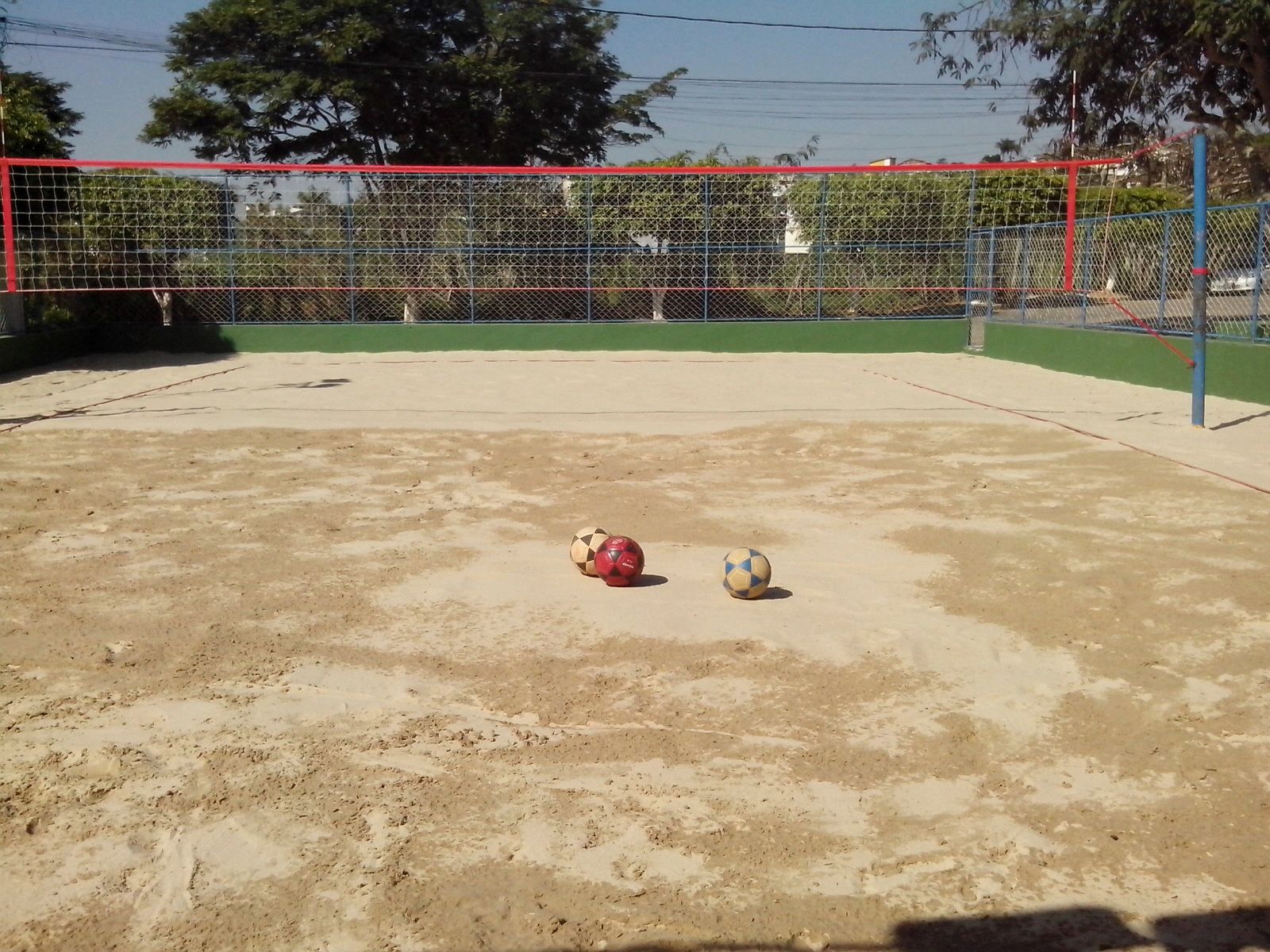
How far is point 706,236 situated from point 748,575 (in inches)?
589

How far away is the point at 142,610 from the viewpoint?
17.5ft

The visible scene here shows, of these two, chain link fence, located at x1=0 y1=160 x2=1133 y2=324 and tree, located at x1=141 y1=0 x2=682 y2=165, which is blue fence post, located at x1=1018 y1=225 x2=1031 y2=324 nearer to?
chain link fence, located at x1=0 y1=160 x2=1133 y2=324

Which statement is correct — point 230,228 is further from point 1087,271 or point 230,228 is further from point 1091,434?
point 1091,434

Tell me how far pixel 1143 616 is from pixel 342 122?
26178 mm

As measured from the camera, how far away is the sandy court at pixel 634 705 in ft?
9.98

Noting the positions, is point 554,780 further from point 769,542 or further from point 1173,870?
point 769,542

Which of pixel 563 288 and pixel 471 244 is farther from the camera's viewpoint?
pixel 471 244

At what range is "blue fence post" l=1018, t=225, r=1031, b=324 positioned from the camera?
1767 cm

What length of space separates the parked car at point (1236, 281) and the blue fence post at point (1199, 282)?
106 inches

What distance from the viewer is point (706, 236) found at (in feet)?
64.9

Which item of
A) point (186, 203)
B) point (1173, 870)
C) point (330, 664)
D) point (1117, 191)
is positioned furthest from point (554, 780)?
point (1117, 191)

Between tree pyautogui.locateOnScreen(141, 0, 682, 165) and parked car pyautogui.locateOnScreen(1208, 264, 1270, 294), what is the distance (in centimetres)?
1724

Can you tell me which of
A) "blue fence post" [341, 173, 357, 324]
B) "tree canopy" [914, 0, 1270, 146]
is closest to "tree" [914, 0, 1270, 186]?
"tree canopy" [914, 0, 1270, 146]

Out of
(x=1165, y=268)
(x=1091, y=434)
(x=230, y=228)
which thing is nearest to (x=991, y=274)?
(x=1165, y=268)
